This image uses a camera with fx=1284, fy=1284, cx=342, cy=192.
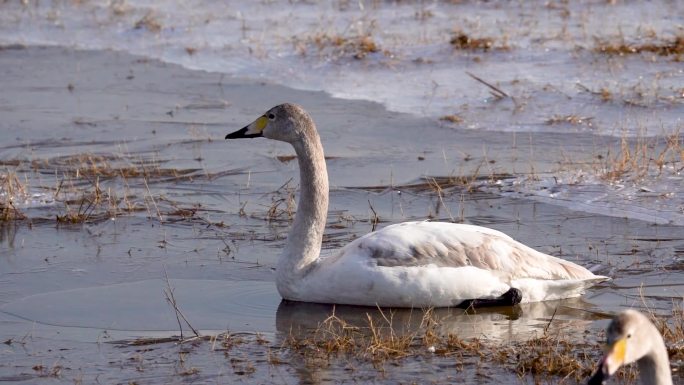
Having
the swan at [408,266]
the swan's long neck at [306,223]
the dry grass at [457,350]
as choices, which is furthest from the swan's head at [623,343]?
the swan's long neck at [306,223]

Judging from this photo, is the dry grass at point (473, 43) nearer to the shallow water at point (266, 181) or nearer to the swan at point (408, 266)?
the shallow water at point (266, 181)

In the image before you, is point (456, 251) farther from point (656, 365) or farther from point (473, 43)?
point (473, 43)

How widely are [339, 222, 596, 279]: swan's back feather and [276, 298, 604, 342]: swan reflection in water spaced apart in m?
0.22

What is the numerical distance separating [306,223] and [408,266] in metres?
0.79

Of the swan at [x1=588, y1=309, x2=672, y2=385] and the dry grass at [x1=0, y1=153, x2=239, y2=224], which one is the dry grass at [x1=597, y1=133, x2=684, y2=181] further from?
the swan at [x1=588, y1=309, x2=672, y2=385]

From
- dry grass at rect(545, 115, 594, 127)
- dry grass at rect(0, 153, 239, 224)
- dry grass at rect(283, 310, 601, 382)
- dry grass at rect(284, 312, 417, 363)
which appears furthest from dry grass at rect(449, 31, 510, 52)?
dry grass at rect(283, 310, 601, 382)

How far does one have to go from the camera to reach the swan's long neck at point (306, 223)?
7789 millimetres

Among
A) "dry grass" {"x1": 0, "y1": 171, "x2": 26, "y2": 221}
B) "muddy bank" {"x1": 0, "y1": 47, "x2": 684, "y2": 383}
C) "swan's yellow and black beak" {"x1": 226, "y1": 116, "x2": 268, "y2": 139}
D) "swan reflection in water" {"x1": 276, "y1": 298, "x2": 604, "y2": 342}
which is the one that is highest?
"swan's yellow and black beak" {"x1": 226, "y1": 116, "x2": 268, "y2": 139}

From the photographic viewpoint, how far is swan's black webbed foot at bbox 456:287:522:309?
7.57 meters

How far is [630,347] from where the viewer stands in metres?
4.51

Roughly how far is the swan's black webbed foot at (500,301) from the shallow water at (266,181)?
72mm

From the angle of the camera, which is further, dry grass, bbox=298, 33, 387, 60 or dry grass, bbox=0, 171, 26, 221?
dry grass, bbox=298, 33, 387, 60

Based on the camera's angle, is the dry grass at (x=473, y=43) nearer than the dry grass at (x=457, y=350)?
No

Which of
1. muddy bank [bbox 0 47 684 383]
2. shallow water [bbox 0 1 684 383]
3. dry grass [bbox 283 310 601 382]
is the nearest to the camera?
dry grass [bbox 283 310 601 382]
